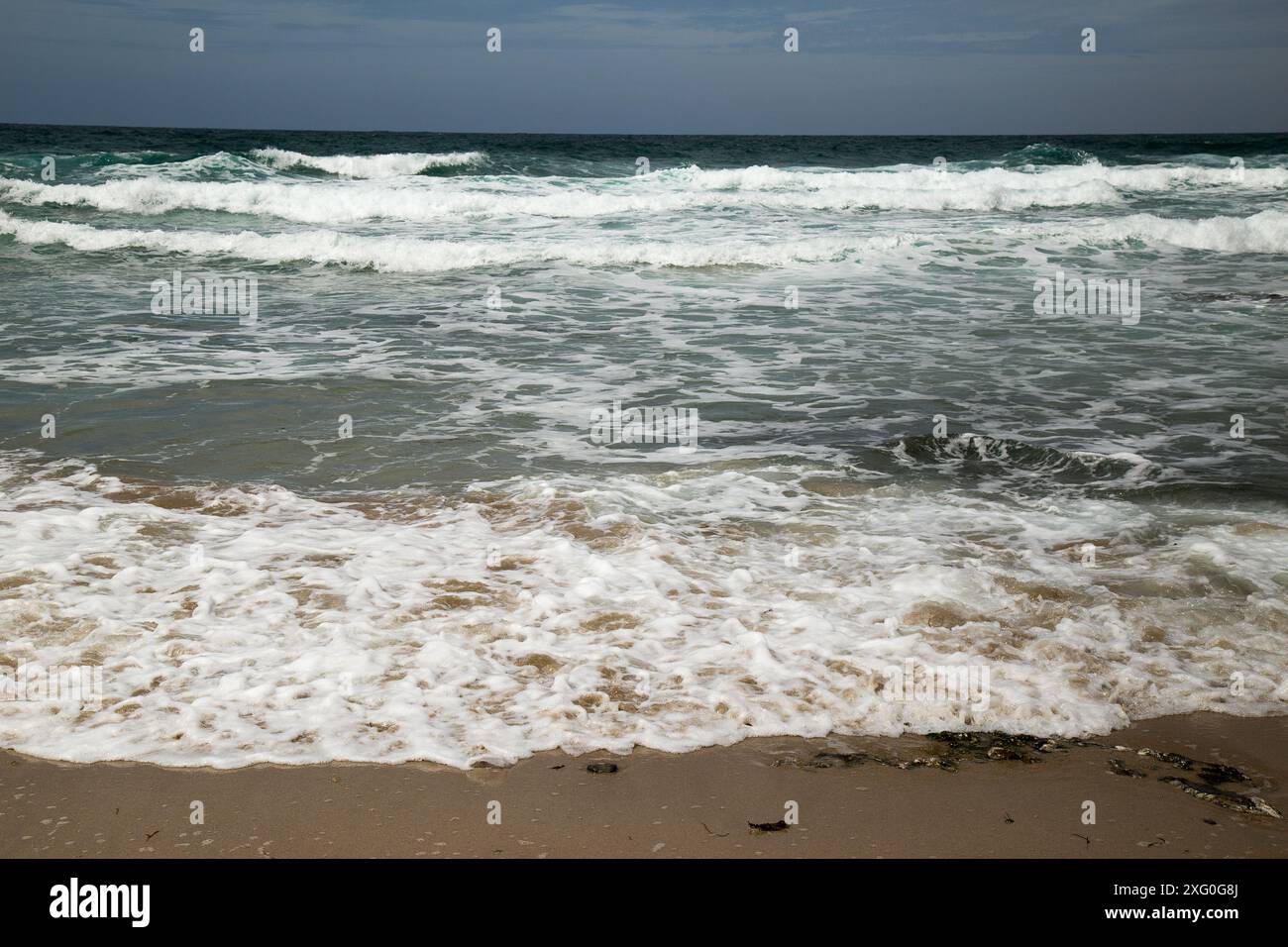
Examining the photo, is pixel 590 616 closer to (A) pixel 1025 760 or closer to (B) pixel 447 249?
(A) pixel 1025 760

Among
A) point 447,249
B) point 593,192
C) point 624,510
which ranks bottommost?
point 624,510

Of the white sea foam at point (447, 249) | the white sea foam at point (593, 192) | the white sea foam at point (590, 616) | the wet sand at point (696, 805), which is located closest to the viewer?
the wet sand at point (696, 805)

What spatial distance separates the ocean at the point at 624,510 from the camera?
12.2 feet

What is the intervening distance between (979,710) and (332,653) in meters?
2.50

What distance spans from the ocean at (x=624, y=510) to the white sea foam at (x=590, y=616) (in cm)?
2

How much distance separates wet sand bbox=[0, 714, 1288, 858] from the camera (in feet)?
9.39

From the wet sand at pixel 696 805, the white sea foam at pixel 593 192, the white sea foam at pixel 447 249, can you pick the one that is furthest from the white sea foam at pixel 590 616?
the white sea foam at pixel 593 192

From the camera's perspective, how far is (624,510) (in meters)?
5.71

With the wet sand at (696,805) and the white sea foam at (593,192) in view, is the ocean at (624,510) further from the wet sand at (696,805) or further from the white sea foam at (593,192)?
the white sea foam at (593,192)

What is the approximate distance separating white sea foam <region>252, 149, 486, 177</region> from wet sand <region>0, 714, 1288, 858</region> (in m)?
33.3

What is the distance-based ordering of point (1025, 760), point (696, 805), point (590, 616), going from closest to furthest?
point (696, 805)
point (1025, 760)
point (590, 616)

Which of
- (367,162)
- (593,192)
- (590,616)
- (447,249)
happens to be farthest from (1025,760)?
(367,162)

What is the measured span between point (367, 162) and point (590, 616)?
3431cm

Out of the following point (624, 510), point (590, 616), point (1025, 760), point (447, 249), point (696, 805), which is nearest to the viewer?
point (696, 805)
